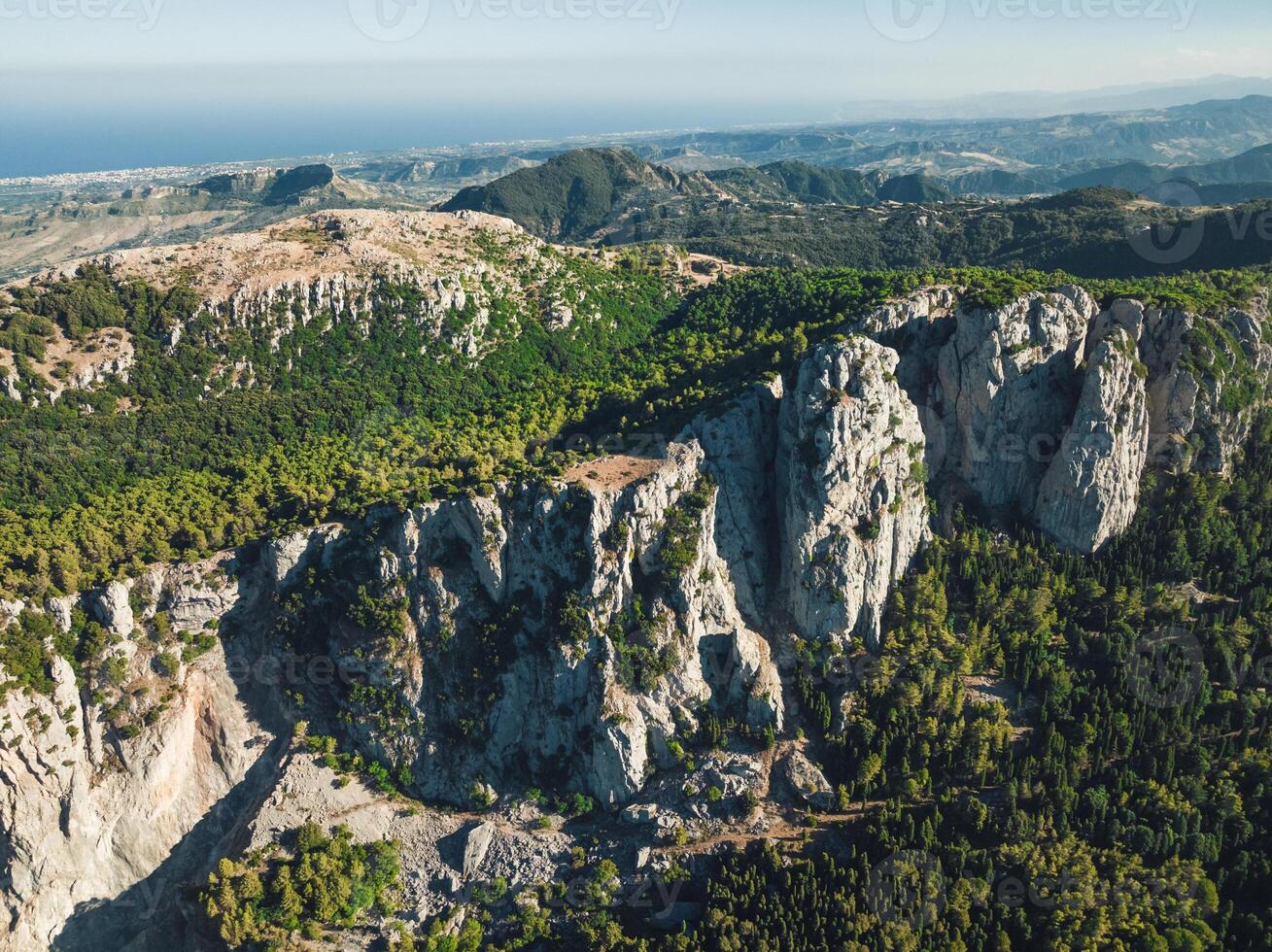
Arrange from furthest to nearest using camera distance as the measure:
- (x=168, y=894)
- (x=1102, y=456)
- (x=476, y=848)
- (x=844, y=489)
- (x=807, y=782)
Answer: (x=1102, y=456) < (x=844, y=489) < (x=168, y=894) < (x=807, y=782) < (x=476, y=848)

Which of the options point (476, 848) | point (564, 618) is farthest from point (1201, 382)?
point (476, 848)

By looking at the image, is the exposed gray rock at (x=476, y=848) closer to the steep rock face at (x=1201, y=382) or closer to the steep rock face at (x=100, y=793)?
the steep rock face at (x=100, y=793)

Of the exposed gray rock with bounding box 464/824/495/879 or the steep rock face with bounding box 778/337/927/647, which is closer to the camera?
the exposed gray rock with bounding box 464/824/495/879

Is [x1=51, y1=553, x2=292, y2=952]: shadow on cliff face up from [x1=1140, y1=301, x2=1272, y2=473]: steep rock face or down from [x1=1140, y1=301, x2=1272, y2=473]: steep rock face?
down

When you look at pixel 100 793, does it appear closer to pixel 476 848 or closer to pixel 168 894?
pixel 168 894

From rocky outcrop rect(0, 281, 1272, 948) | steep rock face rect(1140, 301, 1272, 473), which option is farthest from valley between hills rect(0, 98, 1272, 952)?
steep rock face rect(1140, 301, 1272, 473)

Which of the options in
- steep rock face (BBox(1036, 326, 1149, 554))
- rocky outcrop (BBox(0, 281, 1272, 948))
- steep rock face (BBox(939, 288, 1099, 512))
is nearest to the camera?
rocky outcrop (BBox(0, 281, 1272, 948))

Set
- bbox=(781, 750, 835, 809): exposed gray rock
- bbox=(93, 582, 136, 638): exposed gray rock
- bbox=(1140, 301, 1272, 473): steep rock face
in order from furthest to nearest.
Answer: bbox=(1140, 301, 1272, 473): steep rock face, bbox=(93, 582, 136, 638): exposed gray rock, bbox=(781, 750, 835, 809): exposed gray rock

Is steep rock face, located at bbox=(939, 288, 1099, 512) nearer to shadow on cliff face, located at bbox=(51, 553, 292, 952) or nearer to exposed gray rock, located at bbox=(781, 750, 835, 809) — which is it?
exposed gray rock, located at bbox=(781, 750, 835, 809)

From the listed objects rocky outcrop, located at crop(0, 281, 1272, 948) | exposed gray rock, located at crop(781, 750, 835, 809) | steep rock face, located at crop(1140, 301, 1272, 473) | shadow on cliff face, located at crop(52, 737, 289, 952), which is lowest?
shadow on cliff face, located at crop(52, 737, 289, 952)
